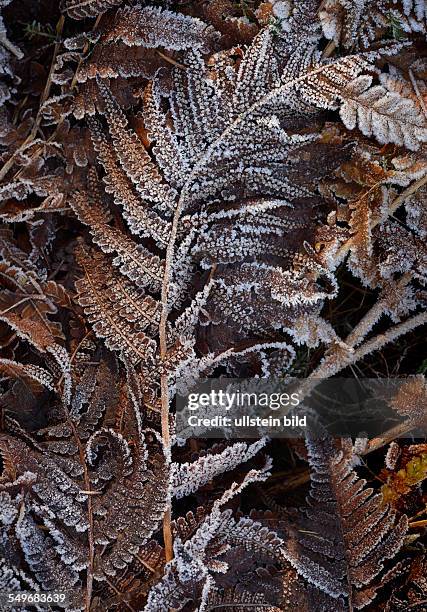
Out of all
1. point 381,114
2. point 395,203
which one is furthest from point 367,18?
point 395,203

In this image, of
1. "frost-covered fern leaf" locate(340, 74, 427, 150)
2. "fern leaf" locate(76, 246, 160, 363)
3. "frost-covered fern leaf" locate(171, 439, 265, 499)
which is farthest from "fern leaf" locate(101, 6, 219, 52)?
"frost-covered fern leaf" locate(171, 439, 265, 499)

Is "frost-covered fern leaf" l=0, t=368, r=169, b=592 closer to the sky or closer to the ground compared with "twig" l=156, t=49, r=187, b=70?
closer to the ground

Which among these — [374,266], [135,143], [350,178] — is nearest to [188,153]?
[135,143]

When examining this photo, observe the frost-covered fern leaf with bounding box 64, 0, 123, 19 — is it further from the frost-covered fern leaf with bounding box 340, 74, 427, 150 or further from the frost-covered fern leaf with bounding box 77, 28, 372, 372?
the frost-covered fern leaf with bounding box 340, 74, 427, 150

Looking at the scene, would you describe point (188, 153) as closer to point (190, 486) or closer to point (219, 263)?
point (219, 263)

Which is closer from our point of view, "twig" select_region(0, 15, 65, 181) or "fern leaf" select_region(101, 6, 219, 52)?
"fern leaf" select_region(101, 6, 219, 52)

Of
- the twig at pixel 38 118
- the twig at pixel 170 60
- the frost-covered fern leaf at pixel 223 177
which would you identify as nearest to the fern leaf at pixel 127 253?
the frost-covered fern leaf at pixel 223 177
